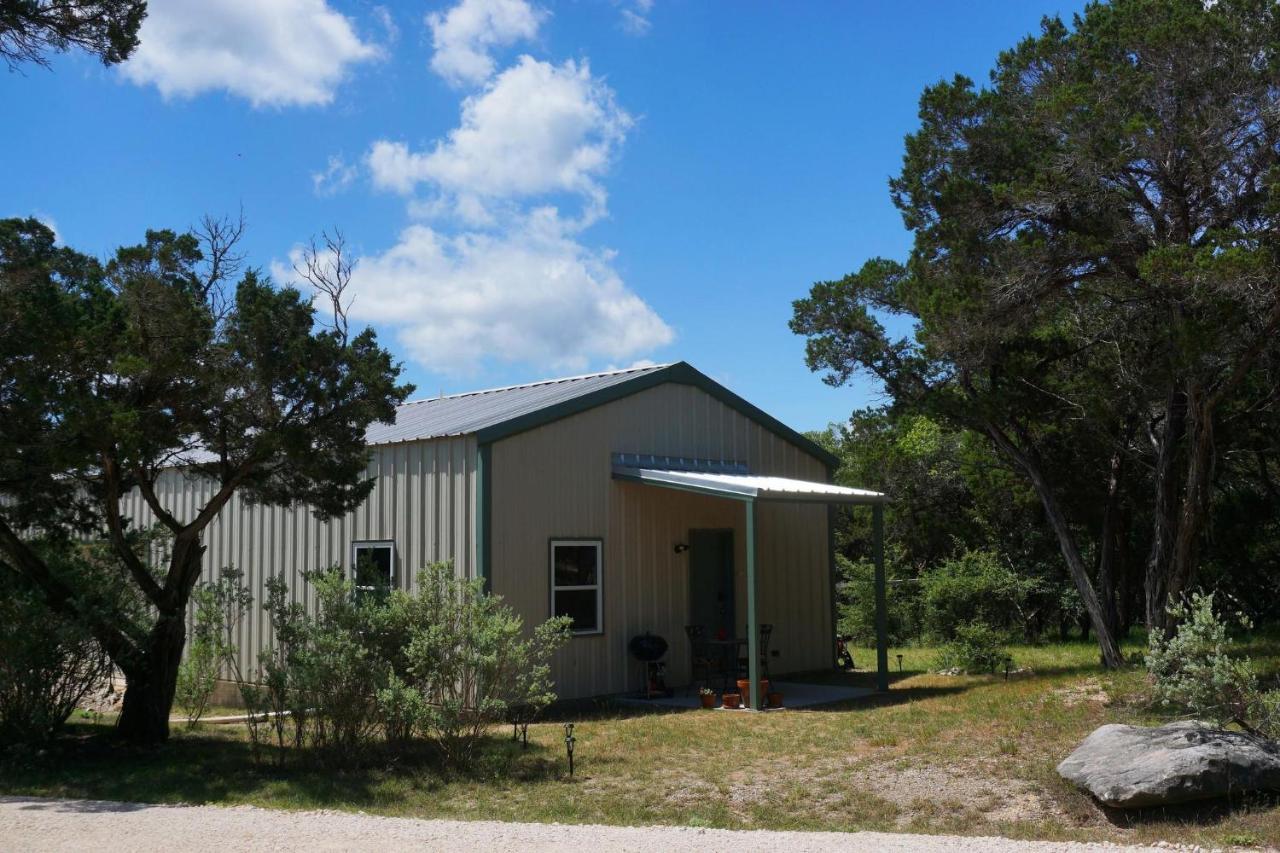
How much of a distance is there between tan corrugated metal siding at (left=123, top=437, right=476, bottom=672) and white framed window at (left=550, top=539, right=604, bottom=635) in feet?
3.91

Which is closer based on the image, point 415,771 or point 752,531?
point 415,771

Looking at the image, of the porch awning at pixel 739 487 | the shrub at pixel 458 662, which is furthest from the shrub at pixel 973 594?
the shrub at pixel 458 662

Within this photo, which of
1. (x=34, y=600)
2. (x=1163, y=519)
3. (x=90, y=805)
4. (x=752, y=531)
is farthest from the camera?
(x=1163, y=519)

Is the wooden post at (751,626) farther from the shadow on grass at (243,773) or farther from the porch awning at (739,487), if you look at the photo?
the shadow on grass at (243,773)

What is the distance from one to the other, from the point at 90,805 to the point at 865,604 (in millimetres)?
16681

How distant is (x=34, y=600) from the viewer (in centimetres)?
969

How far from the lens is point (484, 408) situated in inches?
591

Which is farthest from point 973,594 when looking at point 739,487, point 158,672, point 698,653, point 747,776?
point 158,672

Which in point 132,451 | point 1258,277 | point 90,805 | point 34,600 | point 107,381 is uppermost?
point 1258,277

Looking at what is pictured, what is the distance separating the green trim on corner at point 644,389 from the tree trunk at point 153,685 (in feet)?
12.7

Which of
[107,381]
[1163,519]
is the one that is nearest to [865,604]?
[1163,519]

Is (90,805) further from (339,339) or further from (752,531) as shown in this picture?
(752,531)

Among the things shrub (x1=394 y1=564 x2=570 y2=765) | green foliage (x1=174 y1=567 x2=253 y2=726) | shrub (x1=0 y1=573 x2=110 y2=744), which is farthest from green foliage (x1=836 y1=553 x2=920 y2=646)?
shrub (x1=0 y1=573 x2=110 y2=744)

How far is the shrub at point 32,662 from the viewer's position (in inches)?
373
